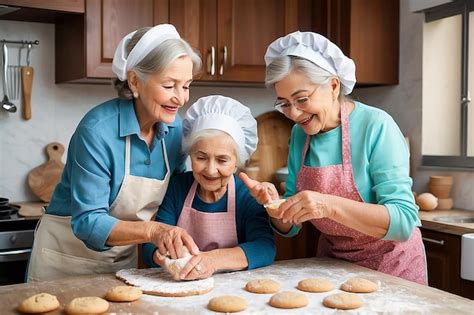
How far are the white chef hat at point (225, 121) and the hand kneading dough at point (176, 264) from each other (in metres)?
0.37

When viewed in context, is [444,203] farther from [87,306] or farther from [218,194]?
[87,306]

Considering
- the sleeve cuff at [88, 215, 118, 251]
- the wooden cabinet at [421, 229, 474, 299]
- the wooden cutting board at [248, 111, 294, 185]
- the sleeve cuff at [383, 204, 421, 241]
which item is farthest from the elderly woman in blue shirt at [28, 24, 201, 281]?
the wooden cutting board at [248, 111, 294, 185]

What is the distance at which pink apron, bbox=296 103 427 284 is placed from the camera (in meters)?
1.76

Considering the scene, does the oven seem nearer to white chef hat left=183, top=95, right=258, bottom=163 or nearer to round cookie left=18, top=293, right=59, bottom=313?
white chef hat left=183, top=95, right=258, bottom=163

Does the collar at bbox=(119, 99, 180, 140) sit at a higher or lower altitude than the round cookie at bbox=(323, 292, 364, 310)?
higher

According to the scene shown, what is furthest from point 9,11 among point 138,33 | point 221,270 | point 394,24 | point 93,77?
point 394,24

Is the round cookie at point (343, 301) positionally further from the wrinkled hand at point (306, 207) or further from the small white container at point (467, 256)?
the small white container at point (467, 256)

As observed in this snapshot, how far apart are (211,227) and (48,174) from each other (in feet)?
5.15

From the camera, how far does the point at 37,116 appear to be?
3.15 meters

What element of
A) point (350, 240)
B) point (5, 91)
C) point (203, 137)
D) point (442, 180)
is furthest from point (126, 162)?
point (442, 180)

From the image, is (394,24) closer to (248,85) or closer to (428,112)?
(428,112)

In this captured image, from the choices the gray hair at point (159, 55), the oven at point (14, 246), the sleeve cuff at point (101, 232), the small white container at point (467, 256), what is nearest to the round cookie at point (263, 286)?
the sleeve cuff at point (101, 232)

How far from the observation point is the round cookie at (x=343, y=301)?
4.44 ft

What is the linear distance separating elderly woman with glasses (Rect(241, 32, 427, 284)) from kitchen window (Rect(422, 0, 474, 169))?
145cm
